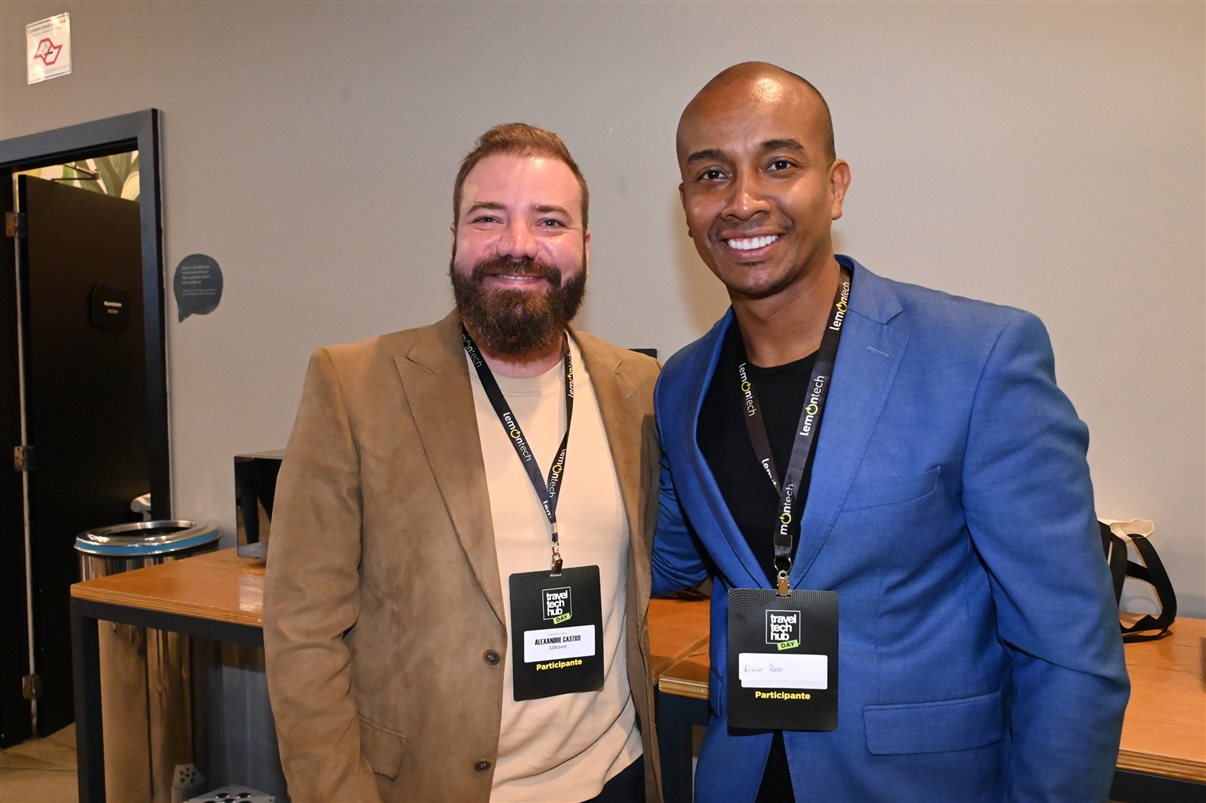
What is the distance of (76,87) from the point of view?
144 inches

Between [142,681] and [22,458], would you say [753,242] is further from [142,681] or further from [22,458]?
[22,458]

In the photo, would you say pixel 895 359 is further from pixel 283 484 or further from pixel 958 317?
pixel 283 484

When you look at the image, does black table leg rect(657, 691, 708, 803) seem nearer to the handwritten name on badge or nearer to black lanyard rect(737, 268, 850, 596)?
the handwritten name on badge

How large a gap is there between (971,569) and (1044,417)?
0.84 feet

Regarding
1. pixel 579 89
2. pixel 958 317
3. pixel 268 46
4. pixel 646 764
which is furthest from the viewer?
pixel 268 46

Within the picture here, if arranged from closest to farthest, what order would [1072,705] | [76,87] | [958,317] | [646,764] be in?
[1072,705]
[958,317]
[646,764]
[76,87]

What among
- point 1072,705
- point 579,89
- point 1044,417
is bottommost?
point 1072,705

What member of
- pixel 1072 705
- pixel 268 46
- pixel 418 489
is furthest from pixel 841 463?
pixel 268 46

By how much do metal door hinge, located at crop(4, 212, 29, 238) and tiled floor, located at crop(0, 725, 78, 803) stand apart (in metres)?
2.41

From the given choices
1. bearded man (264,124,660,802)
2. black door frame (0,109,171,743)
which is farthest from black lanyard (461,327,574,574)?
black door frame (0,109,171,743)

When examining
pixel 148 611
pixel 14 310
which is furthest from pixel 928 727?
pixel 14 310

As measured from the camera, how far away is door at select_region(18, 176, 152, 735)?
4.09 meters

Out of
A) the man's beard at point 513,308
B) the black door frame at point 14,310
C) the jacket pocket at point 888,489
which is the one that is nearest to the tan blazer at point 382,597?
the man's beard at point 513,308

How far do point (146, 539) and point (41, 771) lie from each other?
1553 mm
